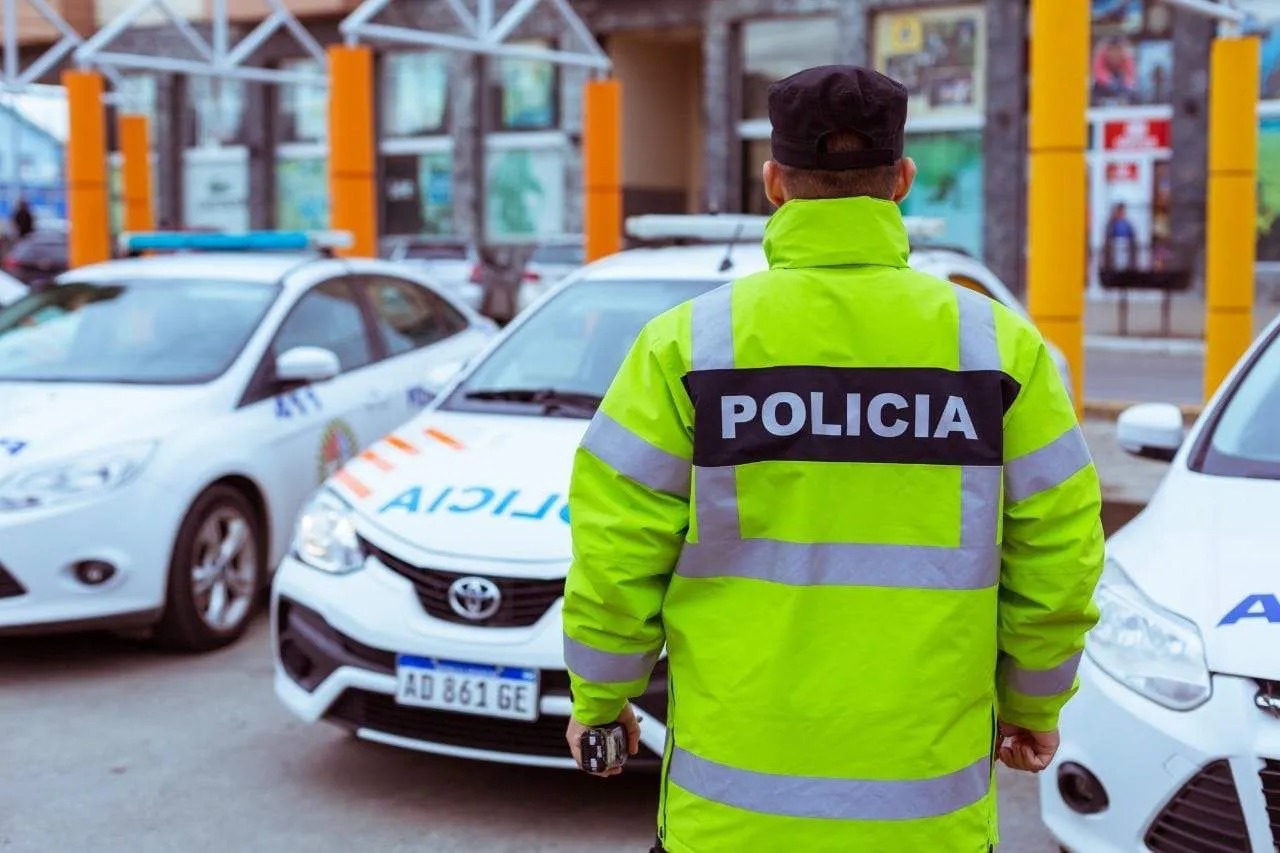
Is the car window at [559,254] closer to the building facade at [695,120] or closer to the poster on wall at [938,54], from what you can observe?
the building facade at [695,120]

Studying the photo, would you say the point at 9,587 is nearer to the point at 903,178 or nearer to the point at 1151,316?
the point at 903,178

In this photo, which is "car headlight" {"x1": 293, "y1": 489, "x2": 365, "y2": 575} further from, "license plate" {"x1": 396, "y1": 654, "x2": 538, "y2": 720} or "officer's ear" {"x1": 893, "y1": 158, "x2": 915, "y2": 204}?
"officer's ear" {"x1": 893, "y1": 158, "x2": 915, "y2": 204}

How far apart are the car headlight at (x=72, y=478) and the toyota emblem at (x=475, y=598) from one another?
2.02 m

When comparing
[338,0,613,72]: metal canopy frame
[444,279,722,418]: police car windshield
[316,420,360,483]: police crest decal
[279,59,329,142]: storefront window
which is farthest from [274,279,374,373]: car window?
[279,59,329,142]: storefront window

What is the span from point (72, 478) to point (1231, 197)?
746 cm

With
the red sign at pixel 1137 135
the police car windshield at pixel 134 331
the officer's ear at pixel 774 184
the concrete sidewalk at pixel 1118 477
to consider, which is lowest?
the concrete sidewalk at pixel 1118 477

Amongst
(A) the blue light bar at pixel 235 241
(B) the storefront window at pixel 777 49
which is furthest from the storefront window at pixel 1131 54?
(A) the blue light bar at pixel 235 241

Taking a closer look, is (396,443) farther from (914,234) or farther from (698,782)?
(698,782)

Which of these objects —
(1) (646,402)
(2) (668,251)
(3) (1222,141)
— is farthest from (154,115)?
(1) (646,402)

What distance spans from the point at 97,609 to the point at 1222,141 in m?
7.51

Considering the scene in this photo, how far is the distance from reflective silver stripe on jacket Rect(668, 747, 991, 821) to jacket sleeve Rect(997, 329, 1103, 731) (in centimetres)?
24

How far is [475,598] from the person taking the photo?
4.79m

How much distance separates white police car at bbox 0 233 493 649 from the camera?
20.4ft

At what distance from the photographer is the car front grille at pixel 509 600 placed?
4762 millimetres
